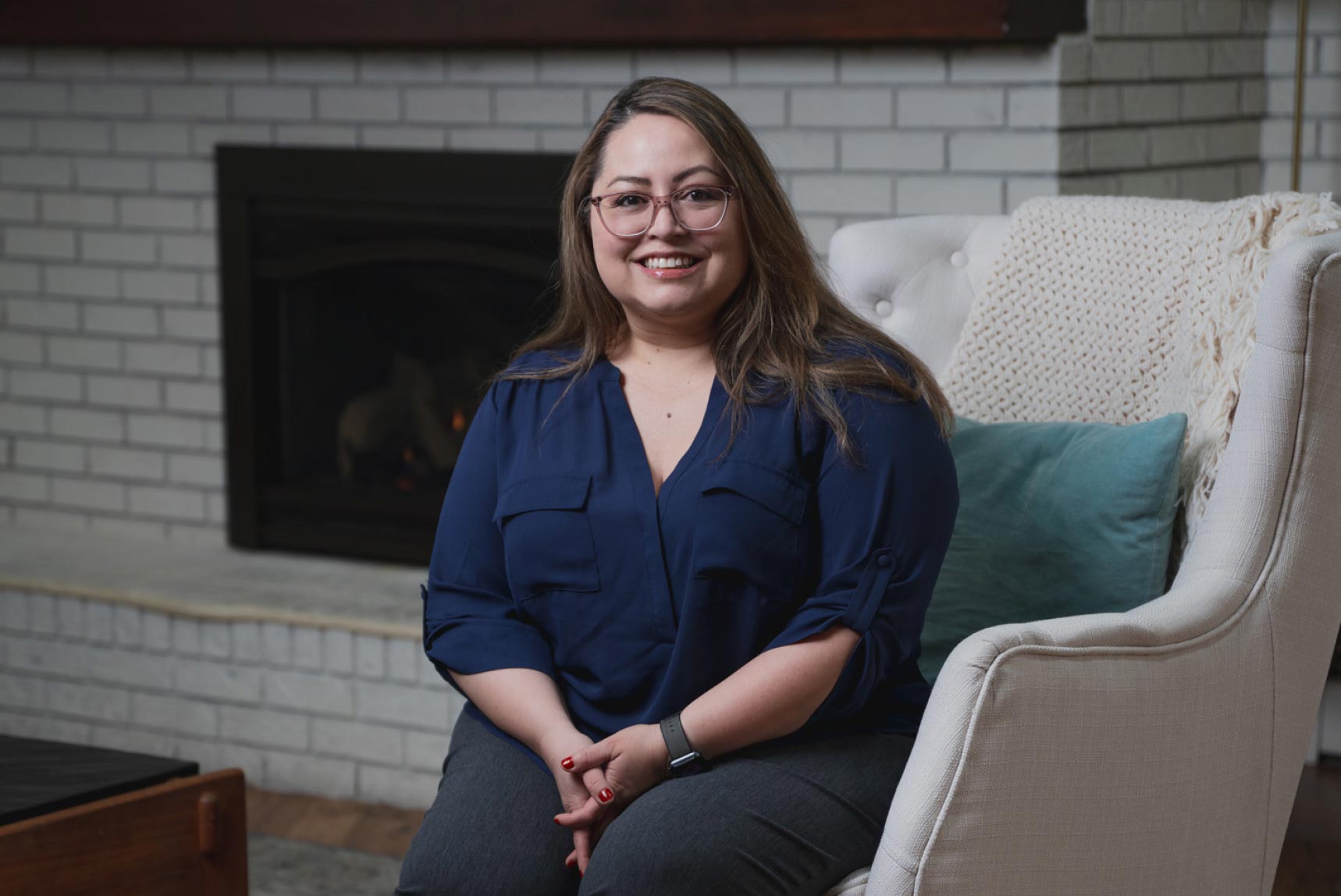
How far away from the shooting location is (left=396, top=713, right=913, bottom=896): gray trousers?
4.44 ft

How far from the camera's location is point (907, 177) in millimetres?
2602

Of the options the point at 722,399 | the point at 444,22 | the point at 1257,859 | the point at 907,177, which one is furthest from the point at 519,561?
the point at 444,22

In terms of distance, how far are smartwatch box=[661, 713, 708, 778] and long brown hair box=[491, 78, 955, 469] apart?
0.29m

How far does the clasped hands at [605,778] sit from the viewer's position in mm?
1447

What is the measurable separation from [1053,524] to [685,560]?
1.43 ft

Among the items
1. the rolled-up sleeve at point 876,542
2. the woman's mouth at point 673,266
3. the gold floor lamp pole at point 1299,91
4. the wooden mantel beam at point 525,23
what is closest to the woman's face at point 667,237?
the woman's mouth at point 673,266

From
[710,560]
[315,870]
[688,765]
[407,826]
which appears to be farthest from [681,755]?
[407,826]

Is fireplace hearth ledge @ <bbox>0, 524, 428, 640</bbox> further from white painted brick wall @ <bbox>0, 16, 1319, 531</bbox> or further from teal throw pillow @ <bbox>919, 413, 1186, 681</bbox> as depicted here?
teal throw pillow @ <bbox>919, 413, 1186, 681</bbox>

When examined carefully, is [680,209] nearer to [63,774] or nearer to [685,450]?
[685,450]

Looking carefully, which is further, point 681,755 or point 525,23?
point 525,23

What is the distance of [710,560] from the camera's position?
1505 mm

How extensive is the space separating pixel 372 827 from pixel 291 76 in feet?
4.59

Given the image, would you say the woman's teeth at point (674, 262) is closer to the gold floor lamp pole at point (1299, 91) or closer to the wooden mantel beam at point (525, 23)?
the wooden mantel beam at point (525, 23)

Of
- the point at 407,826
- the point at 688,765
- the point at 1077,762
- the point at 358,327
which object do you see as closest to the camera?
the point at 1077,762
